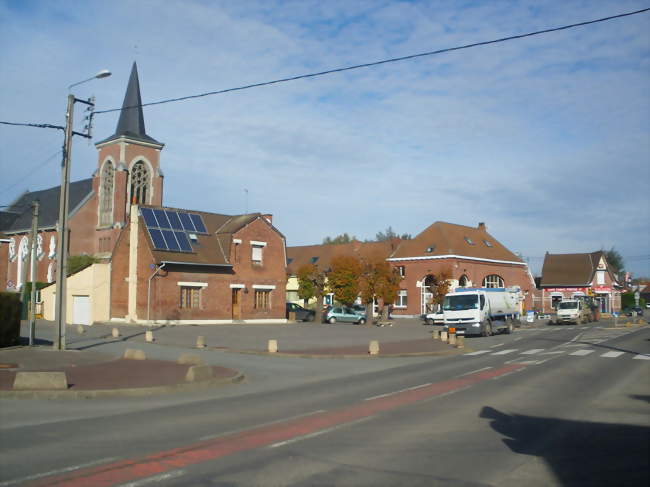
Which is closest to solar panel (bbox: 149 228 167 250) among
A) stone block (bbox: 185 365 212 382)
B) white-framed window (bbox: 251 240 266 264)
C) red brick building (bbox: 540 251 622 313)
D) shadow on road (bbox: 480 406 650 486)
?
white-framed window (bbox: 251 240 266 264)

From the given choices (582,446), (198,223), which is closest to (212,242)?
(198,223)

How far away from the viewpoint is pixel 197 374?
16.1 metres

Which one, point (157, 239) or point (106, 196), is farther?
point (106, 196)

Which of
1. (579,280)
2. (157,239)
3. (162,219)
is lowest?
(579,280)

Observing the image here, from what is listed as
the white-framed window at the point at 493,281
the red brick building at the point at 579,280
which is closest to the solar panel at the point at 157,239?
the white-framed window at the point at 493,281

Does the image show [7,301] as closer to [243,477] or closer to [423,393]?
[423,393]

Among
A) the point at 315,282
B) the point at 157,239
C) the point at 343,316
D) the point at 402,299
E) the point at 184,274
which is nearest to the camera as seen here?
the point at 157,239

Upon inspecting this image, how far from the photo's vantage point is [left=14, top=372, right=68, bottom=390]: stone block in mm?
13734

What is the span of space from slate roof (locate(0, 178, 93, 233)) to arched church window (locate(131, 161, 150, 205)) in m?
4.57

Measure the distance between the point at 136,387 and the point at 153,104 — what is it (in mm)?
11876

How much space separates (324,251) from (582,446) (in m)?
66.2

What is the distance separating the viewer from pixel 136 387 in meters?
14.7

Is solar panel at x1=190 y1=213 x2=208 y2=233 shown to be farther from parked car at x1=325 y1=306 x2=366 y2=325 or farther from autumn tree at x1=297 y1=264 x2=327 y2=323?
parked car at x1=325 y1=306 x2=366 y2=325

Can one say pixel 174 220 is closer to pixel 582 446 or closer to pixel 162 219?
pixel 162 219
